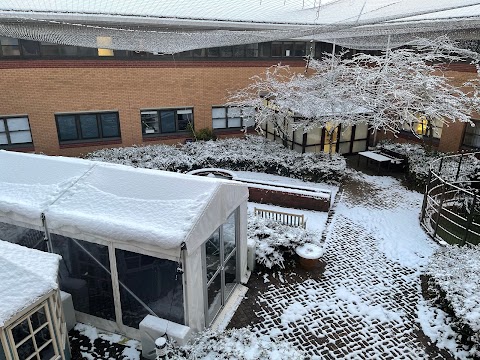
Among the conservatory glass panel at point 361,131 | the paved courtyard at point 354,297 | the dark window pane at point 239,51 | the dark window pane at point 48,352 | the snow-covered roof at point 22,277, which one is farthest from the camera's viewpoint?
the conservatory glass panel at point 361,131

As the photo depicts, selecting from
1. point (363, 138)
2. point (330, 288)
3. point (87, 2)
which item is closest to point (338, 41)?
point (363, 138)

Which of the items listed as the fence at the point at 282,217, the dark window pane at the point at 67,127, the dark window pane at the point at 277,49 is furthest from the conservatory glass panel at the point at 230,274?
the dark window pane at the point at 277,49

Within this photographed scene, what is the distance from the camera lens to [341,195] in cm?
1333

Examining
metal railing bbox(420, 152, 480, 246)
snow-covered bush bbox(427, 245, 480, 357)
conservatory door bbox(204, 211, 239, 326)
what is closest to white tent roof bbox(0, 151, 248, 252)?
conservatory door bbox(204, 211, 239, 326)

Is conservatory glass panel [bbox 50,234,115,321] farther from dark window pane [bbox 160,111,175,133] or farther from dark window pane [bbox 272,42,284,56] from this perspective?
dark window pane [bbox 272,42,284,56]

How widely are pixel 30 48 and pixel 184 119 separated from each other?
6.95 metres

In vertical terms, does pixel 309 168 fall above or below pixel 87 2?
below

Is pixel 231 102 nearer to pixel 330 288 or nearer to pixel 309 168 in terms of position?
pixel 309 168

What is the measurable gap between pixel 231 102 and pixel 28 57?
881 cm

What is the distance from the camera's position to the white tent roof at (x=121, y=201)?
555cm

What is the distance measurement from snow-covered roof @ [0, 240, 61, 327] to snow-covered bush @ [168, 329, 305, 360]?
6.73 ft

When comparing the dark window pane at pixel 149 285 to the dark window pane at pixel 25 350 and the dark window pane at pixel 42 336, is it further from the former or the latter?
the dark window pane at pixel 25 350

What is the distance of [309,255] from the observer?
8508 millimetres

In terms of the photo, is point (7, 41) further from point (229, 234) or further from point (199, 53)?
point (229, 234)
